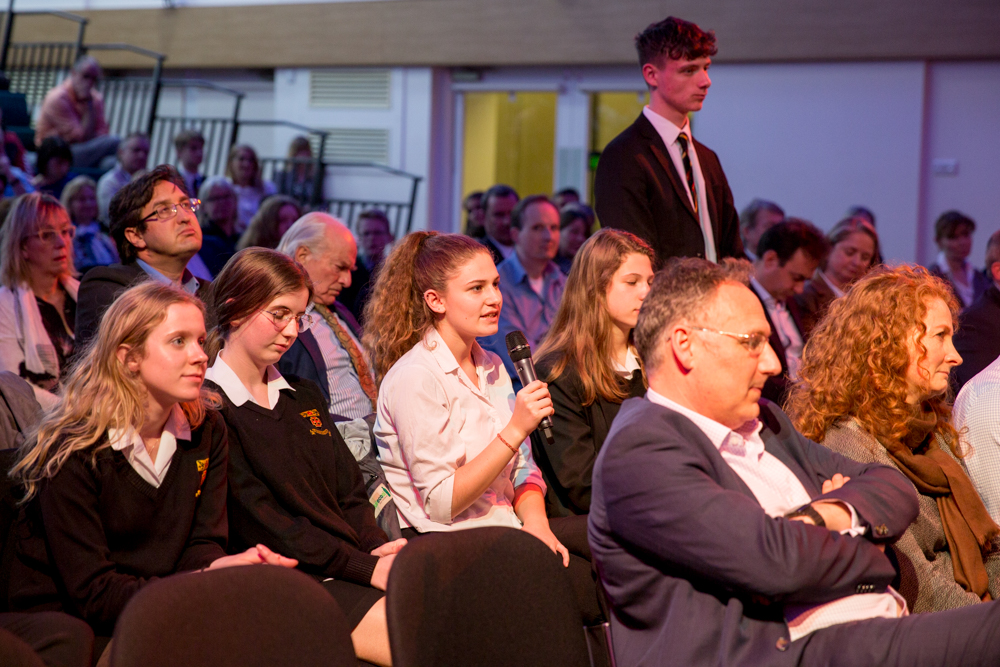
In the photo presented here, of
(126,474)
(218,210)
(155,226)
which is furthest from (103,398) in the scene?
(218,210)

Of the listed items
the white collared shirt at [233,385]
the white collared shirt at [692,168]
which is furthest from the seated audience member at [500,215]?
the white collared shirt at [233,385]

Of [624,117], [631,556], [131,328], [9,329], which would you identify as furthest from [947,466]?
[624,117]

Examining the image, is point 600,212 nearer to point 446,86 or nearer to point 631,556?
point 631,556

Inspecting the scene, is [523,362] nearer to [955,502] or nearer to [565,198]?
[955,502]

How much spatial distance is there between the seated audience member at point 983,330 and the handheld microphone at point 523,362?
2021mm

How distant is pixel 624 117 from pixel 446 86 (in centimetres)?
184

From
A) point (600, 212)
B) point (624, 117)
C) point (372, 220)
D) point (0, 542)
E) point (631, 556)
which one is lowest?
point (0, 542)

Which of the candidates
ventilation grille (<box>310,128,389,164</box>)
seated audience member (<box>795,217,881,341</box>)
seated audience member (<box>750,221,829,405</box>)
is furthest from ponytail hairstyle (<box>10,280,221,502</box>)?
ventilation grille (<box>310,128,389,164</box>)

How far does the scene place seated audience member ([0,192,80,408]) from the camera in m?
3.46

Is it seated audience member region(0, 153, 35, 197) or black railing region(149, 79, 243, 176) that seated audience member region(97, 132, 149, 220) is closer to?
seated audience member region(0, 153, 35, 197)

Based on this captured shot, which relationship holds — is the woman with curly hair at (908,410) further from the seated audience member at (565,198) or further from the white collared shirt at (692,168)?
the seated audience member at (565,198)

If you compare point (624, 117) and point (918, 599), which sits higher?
point (624, 117)

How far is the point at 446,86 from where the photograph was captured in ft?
31.3

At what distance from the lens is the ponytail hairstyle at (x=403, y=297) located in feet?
8.84
